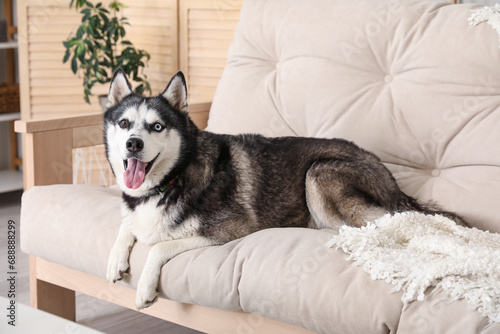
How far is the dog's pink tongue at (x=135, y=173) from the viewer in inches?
64.6

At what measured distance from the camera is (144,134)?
63.2 inches

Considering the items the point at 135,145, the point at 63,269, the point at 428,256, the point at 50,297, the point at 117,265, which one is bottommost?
the point at 50,297

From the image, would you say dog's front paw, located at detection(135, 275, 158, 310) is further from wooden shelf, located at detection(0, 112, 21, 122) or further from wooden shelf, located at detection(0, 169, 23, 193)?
wooden shelf, located at detection(0, 112, 21, 122)

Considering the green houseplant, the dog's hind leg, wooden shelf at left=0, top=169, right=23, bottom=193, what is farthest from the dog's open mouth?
wooden shelf at left=0, top=169, right=23, bottom=193

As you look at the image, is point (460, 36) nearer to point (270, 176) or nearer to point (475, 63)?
point (475, 63)

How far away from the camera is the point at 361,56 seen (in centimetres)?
208

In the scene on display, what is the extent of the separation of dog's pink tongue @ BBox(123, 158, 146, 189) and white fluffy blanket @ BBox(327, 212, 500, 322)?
21.4 inches

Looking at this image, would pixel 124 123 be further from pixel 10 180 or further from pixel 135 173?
pixel 10 180

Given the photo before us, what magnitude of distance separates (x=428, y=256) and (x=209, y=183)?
0.65 metres

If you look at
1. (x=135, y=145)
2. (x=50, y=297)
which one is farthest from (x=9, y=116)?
(x=135, y=145)

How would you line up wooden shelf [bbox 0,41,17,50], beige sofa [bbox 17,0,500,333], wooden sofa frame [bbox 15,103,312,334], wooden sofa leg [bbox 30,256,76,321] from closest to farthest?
beige sofa [bbox 17,0,500,333], wooden sofa frame [bbox 15,103,312,334], wooden sofa leg [bbox 30,256,76,321], wooden shelf [bbox 0,41,17,50]

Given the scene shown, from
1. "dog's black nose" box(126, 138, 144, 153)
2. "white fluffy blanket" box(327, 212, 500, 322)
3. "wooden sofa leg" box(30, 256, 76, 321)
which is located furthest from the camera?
"wooden sofa leg" box(30, 256, 76, 321)

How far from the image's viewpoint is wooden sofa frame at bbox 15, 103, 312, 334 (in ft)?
5.57

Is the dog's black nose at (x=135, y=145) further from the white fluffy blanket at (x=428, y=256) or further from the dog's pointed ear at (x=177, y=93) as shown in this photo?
the white fluffy blanket at (x=428, y=256)
